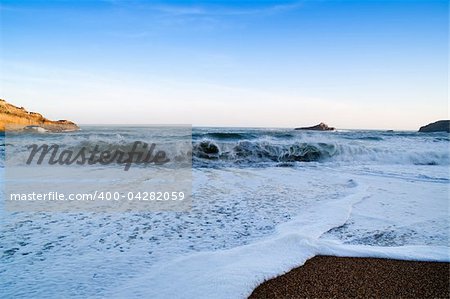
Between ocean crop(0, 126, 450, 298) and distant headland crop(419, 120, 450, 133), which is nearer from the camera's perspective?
ocean crop(0, 126, 450, 298)

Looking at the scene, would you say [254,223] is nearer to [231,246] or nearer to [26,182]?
[231,246]

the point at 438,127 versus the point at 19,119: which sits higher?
the point at 19,119

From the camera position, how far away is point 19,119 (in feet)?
117

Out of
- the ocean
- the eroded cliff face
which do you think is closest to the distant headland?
the ocean

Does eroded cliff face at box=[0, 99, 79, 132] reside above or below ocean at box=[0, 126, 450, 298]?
above

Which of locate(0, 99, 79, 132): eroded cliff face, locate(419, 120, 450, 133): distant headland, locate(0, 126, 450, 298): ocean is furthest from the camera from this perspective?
locate(419, 120, 450, 133): distant headland

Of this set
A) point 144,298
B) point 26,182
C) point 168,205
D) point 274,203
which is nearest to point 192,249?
point 144,298

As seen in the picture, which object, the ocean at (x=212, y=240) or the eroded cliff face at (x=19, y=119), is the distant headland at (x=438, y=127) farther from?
the eroded cliff face at (x=19, y=119)

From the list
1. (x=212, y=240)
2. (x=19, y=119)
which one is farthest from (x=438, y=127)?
(x=19, y=119)

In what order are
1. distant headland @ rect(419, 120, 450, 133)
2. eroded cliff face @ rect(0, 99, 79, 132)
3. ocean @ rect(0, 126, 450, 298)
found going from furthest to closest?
distant headland @ rect(419, 120, 450, 133)
eroded cliff face @ rect(0, 99, 79, 132)
ocean @ rect(0, 126, 450, 298)

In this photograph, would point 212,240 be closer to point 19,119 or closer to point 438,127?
point 19,119

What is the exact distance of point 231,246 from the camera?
331 centimetres

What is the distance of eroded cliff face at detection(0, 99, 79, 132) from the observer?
3182 cm

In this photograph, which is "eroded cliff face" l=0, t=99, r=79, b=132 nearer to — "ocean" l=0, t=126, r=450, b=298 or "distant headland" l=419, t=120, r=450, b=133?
"ocean" l=0, t=126, r=450, b=298
